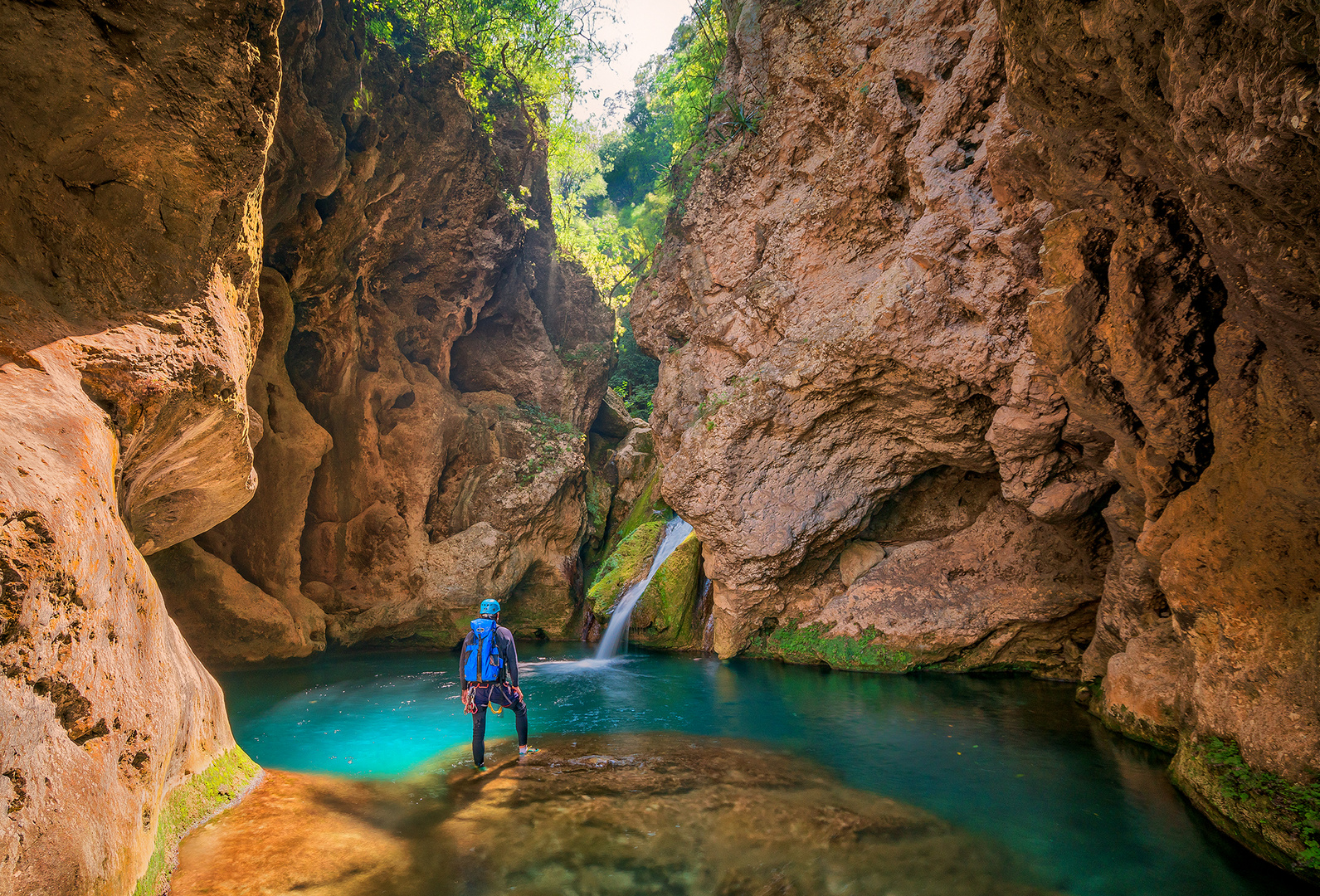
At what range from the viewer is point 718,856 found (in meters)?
4.29

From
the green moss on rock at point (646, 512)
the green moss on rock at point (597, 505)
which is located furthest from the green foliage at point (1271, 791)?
the green moss on rock at point (597, 505)

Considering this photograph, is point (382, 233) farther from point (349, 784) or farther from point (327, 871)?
point (327, 871)

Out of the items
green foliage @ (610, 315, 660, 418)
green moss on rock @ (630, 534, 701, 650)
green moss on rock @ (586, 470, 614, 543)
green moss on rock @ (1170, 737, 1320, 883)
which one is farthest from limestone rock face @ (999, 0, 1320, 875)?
green foliage @ (610, 315, 660, 418)

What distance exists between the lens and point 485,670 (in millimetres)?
→ 6004

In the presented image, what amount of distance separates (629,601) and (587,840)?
989 centimetres

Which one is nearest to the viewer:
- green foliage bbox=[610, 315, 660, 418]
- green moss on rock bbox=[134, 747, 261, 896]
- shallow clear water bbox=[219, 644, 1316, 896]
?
green moss on rock bbox=[134, 747, 261, 896]

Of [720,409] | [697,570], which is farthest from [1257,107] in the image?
[697,570]

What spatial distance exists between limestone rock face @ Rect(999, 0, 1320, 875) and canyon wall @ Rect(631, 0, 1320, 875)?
0.8 inches

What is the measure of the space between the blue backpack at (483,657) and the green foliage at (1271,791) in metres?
5.83

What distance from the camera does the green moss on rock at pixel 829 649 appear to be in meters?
11.0

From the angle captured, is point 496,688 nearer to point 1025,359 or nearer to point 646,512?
point 1025,359

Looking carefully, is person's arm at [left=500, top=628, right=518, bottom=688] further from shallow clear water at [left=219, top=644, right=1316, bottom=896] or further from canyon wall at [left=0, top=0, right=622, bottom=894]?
canyon wall at [left=0, top=0, right=622, bottom=894]

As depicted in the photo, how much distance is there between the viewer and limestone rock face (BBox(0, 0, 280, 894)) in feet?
9.14

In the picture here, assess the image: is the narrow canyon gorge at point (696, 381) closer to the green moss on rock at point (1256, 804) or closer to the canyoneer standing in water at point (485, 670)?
the green moss on rock at point (1256, 804)
